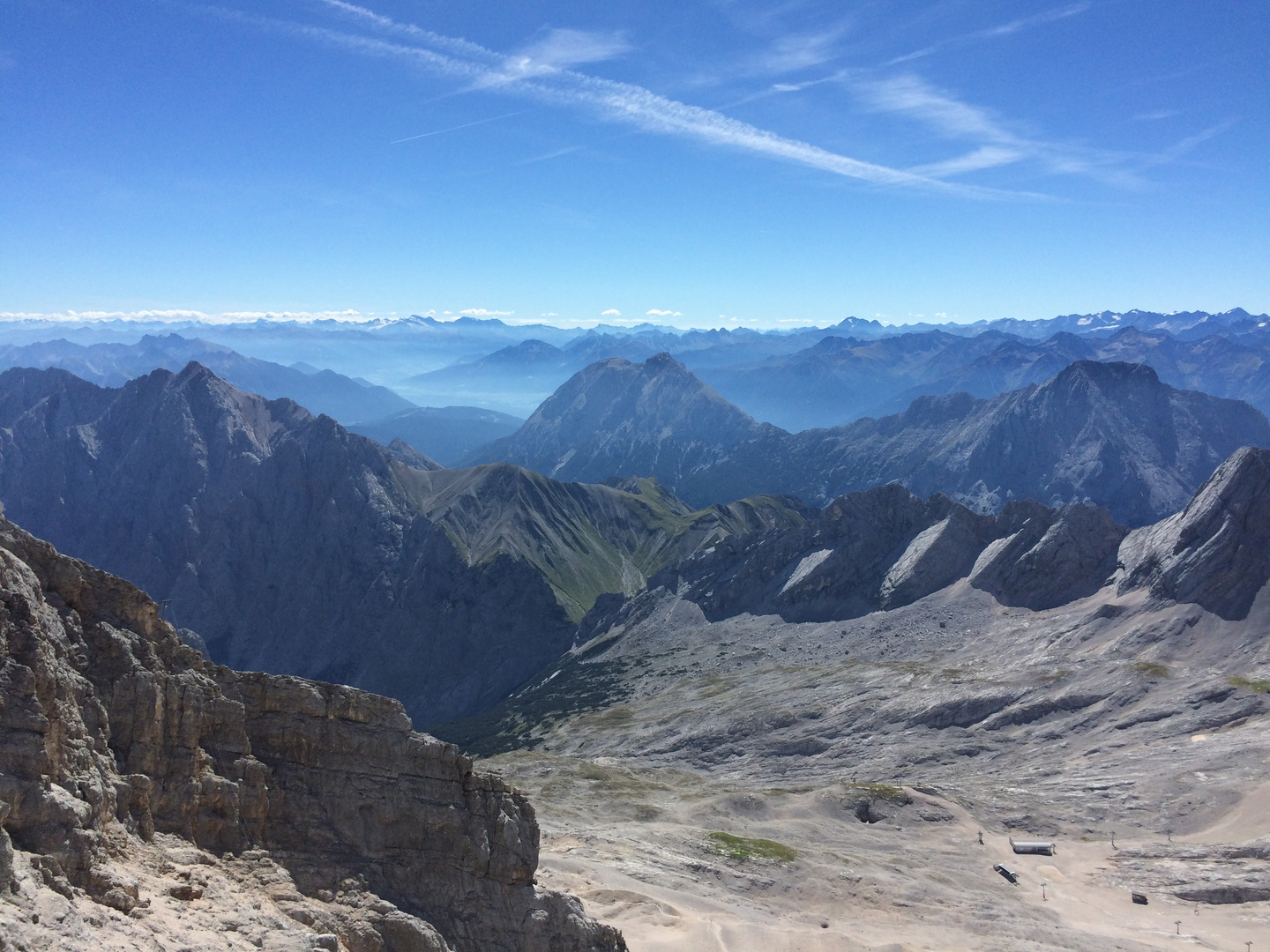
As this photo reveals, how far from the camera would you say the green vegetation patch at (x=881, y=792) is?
125m

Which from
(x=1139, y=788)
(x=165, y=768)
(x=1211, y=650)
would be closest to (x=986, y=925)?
(x=1139, y=788)

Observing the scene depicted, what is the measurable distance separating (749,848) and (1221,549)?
13636 centimetres

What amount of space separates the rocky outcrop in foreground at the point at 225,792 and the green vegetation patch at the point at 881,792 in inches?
3303

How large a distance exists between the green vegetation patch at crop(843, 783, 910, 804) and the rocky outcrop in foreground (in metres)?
83.9

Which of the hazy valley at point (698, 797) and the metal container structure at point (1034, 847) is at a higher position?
the hazy valley at point (698, 797)

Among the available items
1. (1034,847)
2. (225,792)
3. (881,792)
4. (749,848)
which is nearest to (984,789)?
(881,792)

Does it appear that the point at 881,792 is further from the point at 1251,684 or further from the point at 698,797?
the point at 1251,684

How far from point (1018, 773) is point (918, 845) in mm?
40654

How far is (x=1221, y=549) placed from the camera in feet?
599

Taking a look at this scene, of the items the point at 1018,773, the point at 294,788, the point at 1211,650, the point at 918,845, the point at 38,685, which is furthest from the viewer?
the point at 1211,650

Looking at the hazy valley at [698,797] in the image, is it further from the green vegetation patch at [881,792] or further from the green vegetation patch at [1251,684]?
the green vegetation patch at [1251,684]

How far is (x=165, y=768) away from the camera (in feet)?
120

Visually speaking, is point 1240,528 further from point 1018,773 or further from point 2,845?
point 2,845

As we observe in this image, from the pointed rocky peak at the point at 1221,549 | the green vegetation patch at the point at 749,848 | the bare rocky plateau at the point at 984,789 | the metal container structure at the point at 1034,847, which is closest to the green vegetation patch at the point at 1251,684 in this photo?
the bare rocky plateau at the point at 984,789
